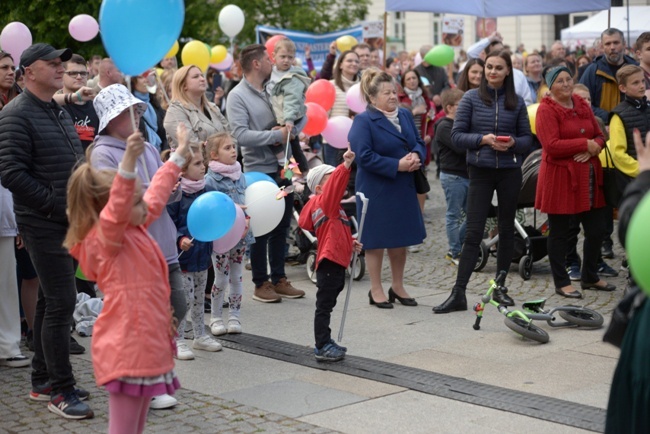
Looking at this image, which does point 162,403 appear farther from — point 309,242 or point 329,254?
point 309,242

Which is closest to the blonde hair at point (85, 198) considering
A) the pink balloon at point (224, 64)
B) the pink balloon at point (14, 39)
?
the pink balloon at point (14, 39)

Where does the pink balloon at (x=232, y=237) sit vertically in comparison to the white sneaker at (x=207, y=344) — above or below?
above

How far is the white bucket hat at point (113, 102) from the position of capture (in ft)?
19.5

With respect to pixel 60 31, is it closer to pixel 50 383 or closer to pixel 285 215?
pixel 285 215

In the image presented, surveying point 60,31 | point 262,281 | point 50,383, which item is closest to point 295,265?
point 262,281

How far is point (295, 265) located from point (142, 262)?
6424 millimetres

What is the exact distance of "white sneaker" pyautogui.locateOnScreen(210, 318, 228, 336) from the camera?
26.3 ft

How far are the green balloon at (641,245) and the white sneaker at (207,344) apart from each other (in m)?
4.84

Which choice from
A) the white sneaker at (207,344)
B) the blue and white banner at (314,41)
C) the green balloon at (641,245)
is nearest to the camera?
the green balloon at (641,245)

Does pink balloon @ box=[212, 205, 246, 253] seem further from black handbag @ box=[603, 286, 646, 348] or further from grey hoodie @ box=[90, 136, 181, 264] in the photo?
black handbag @ box=[603, 286, 646, 348]

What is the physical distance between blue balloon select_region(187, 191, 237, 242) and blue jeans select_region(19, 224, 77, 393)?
877 millimetres

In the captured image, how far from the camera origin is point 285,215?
9344 millimetres

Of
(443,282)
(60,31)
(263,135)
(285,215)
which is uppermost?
(60,31)

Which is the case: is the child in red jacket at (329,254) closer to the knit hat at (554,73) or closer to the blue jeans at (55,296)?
the blue jeans at (55,296)
